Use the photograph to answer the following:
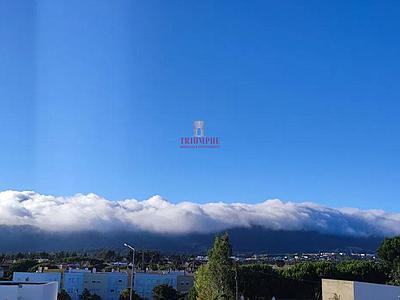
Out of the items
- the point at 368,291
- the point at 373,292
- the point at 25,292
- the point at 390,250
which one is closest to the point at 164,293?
the point at 390,250

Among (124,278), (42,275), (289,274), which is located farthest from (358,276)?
(42,275)

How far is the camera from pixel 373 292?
96.5 ft

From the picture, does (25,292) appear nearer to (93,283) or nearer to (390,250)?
(390,250)

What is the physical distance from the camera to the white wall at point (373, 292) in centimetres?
2920

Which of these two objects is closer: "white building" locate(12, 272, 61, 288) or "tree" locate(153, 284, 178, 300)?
"tree" locate(153, 284, 178, 300)

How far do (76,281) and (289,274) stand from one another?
97.0 ft

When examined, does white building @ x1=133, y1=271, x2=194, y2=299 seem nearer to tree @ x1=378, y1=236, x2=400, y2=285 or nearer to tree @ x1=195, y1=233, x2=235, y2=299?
tree @ x1=378, y1=236, x2=400, y2=285

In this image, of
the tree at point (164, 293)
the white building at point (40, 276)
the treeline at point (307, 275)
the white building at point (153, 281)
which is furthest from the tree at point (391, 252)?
the white building at point (40, 276)

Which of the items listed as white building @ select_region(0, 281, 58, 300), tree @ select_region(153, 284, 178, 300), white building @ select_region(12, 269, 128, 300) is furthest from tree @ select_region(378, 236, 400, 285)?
white building @ select_region(0, 281, 58, 300)

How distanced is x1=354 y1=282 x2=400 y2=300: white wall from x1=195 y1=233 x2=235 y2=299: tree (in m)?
10.0

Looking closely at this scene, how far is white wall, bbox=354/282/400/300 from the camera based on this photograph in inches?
1150

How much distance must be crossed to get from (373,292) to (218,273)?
1095 centimetres

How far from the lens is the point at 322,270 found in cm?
5928

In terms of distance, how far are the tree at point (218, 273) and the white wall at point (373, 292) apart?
10.0 metres
